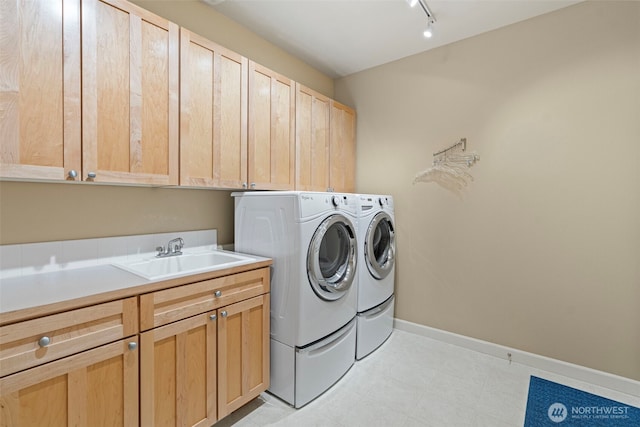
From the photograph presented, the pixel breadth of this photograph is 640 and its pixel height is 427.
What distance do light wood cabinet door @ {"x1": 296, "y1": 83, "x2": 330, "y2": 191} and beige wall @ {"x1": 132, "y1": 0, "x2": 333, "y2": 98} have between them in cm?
43

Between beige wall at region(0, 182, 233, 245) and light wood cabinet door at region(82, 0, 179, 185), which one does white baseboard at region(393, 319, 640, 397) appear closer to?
beige wall at region(0, 182, 233, 245)

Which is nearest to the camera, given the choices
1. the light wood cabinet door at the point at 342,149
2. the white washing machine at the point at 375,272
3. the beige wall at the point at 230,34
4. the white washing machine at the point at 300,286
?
the white washing machine at the point at 300,286

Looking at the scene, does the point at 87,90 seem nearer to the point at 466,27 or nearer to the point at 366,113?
the point at 366,113

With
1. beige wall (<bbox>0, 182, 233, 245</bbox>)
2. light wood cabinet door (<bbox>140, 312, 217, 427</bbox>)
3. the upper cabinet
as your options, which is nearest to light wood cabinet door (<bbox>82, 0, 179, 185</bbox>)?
the upper cabinet

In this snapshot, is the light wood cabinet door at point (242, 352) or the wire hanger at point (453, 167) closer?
the light wood cabinet door at point (242, 352)

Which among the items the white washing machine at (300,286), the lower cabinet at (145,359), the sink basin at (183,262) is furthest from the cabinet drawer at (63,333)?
the white washing machine at (300,286)

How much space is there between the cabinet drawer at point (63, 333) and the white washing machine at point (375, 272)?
1.66 meters

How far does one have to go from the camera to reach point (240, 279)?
1720 mm

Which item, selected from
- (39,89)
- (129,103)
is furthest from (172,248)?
(39,89)

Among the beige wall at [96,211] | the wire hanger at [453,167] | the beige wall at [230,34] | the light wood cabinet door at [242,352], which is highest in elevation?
the beige wall at [230,34]

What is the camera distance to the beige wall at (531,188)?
205 cm

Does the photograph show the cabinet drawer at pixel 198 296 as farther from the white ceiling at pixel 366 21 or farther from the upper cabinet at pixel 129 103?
the white ceiling at pixel 366 21

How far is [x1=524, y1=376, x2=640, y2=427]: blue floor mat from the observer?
69.4 inches

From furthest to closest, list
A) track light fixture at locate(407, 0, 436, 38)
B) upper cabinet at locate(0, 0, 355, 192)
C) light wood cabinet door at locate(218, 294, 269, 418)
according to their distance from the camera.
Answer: track light fixture at locate(407, 0, 436, 38)
light wood cabinet door at locate(218, 294, 269, 418)
upper cabinet at locate(0, 0, 355, 192)
